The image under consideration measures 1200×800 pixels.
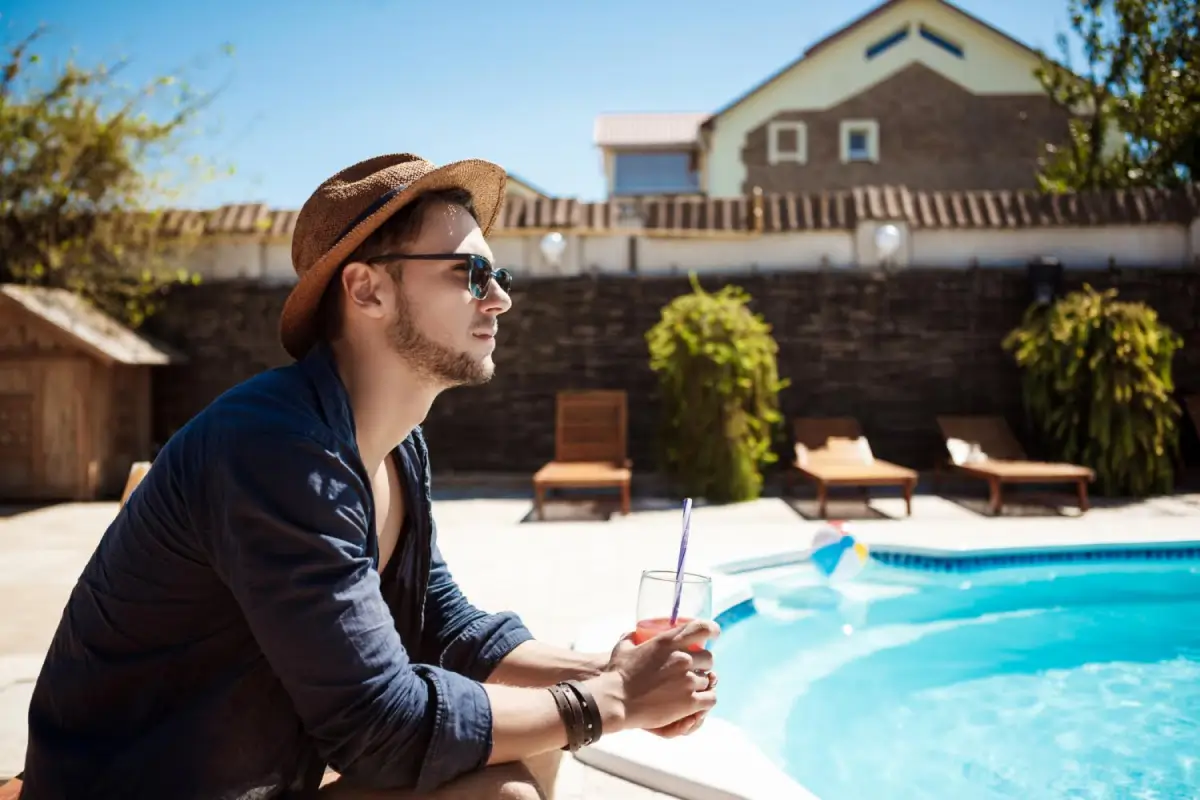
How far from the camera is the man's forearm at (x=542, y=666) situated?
1930 mm

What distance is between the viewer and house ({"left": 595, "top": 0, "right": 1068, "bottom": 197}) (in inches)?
817

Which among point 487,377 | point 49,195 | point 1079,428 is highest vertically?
point 49,195

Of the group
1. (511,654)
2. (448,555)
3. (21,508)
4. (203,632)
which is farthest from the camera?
(21,508)

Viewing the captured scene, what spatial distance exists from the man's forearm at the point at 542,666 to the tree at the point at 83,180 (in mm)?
9780

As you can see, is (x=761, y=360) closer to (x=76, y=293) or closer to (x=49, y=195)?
(x=76, y=293)

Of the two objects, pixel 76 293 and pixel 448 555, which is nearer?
pixel 448 555

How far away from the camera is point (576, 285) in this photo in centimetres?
1077

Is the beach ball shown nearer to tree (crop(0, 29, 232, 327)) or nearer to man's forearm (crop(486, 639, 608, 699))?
man's forearm (crop(486, 639, 608, 699))

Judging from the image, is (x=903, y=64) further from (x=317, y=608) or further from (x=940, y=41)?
(x=317, y=608)

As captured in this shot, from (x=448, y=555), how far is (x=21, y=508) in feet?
17.3

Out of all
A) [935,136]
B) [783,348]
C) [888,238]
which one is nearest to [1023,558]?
[783,348]

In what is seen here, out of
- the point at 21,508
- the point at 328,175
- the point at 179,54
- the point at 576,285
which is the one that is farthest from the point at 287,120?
the point at 328,175

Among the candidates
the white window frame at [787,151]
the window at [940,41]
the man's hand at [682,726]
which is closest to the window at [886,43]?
the window at [940,41]

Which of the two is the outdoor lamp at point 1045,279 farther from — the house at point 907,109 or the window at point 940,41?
the window at point 940,41
